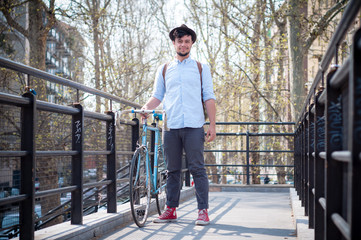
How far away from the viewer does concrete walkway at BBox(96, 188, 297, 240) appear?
445cm

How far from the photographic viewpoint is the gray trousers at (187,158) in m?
5.12

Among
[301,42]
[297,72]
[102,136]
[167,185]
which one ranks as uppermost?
[301,42]

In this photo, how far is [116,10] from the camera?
23.2 meters

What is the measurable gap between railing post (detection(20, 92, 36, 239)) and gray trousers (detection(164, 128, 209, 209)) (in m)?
2.02

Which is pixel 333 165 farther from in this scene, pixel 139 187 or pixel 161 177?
pixel 161 177

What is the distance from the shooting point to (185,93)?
512cm

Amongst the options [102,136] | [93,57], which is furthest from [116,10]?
[102,136]

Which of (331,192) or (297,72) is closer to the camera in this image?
(331,192)

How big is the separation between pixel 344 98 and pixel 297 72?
41.3 feet

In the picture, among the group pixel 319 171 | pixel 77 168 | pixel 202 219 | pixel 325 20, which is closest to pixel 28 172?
pixel 77 168

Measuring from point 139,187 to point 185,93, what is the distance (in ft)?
3.64

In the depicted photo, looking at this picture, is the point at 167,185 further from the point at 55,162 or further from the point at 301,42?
the point at 301,42

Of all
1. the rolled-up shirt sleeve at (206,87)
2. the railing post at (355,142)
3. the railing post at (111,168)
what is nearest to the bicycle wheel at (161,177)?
the railing post at (111,168)

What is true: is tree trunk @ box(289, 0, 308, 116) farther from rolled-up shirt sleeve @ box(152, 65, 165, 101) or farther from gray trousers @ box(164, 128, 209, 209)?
gray trousers @ box(164, 128, 209, 209)
